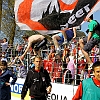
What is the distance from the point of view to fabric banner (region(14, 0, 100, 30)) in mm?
6387

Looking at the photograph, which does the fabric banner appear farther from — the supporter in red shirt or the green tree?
the green tree

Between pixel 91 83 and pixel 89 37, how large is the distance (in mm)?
3633

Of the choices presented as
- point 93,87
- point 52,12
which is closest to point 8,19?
point 52,12

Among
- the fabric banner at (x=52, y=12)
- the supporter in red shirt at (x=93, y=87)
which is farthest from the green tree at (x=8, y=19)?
the supporter in red shirt at (x=93, y=87)

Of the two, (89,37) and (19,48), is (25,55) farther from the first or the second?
(89,37)

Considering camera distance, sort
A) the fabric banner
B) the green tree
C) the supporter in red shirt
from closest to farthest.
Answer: the supporter in red shirt → the fabric banner → the green tree

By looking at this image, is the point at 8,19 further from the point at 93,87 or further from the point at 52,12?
the point at 93,87

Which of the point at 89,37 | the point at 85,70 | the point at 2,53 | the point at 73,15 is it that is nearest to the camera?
the point at 73,15

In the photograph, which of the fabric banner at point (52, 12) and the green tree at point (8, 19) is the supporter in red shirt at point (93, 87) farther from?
the green tree at point (8, 19)

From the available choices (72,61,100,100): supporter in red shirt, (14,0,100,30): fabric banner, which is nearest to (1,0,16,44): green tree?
(14,0,100,30): fabric banner

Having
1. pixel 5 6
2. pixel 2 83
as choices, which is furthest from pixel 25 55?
pixel 5 6

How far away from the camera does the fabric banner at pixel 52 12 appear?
21.0 ft

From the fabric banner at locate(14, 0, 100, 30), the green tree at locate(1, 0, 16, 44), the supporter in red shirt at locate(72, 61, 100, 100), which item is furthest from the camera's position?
the green tree at locate(1, 0, 16, 44)

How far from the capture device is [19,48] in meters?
14.0
